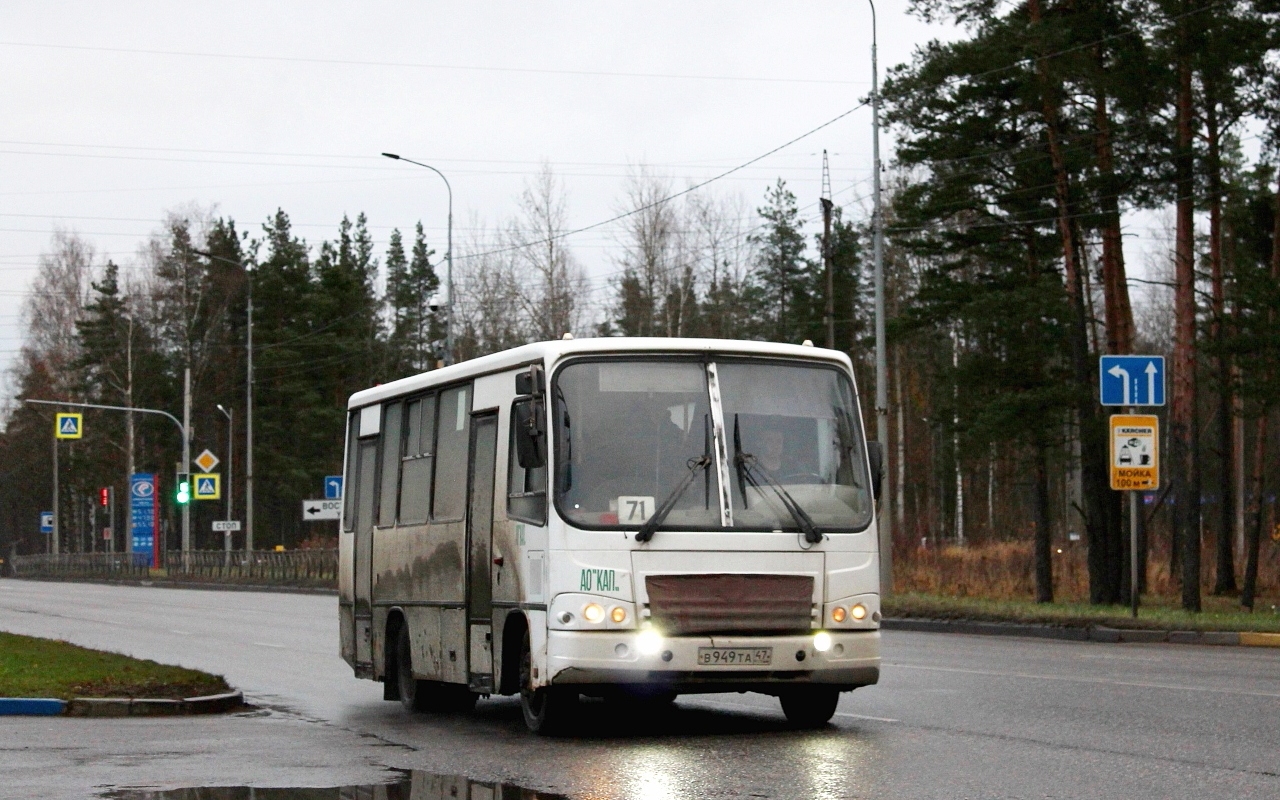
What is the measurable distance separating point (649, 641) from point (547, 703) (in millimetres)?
1013

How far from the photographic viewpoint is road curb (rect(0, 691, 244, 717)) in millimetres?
15648

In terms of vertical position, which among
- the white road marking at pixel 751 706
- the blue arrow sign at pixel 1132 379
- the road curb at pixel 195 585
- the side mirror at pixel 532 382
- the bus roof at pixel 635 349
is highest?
the blue arrow sign at pixel 1132 379

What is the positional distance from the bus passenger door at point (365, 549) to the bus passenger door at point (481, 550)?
2.67 metres

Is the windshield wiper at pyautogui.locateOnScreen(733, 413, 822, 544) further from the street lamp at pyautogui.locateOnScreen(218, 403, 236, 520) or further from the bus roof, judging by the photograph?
the street lamp at pyautogui.locateOnScreen(218, 403, 236, 520)

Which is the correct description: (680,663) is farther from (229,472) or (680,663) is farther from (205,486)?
(229,472)

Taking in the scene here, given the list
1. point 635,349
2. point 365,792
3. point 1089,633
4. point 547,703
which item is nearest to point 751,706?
point 547,703

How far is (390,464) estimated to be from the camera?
54.9 feet

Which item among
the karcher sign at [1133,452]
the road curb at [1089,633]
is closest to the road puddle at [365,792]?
the road curb at [1089,633]

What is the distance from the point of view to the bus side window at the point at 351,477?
17.8 meters

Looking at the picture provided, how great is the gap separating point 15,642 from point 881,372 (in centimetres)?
1673

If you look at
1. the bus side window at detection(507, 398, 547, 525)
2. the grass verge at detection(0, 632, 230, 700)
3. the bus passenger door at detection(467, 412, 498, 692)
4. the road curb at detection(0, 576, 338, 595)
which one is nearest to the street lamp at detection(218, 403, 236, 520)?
the road curb at detection(0, 576, 338, 595)

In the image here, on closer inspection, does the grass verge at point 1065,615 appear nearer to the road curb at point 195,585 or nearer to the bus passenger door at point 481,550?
the bus passenger door at point 481,550

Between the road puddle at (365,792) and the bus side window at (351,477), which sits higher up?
the bus side window at (351,477)

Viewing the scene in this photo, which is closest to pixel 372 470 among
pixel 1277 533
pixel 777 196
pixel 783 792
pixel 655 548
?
pixel 655 548
